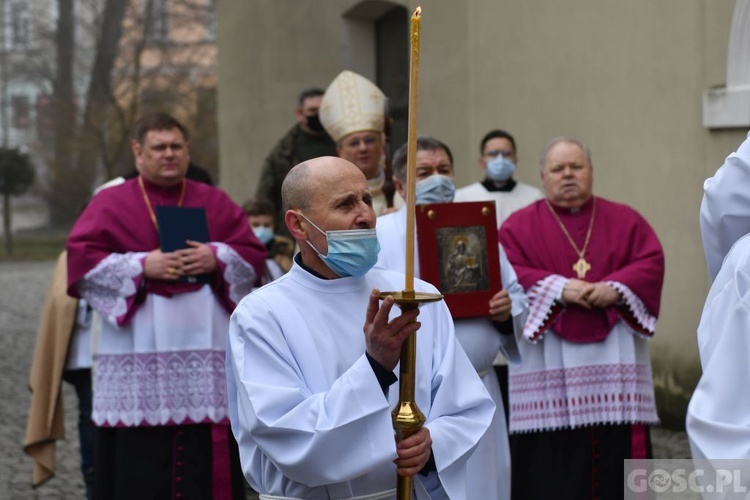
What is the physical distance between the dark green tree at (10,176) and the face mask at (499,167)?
27185 millimetres

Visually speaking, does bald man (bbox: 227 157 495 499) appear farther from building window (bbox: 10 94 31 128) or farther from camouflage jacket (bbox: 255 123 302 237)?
building window (bbox: 10 94 31 128)

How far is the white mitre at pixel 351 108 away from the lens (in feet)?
22.9

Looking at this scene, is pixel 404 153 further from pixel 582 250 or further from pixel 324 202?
pixel 324 202

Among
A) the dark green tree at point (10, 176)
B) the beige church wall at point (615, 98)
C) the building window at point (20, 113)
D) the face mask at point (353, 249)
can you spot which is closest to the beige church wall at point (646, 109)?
the beige church wall at point (615, 98)

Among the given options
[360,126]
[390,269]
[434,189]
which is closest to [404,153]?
[434,189]

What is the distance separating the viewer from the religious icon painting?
5652mm

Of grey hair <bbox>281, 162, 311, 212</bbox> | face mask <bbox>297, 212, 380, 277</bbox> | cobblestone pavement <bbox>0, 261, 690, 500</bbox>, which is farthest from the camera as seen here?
cobblestone pavement <bbox>0, 261, 690, 500</bbox>

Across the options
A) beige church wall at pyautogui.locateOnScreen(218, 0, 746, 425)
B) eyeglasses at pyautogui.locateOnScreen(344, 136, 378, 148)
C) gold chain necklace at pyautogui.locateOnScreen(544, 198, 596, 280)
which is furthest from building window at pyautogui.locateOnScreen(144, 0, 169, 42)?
gold chain necklace at pyautogui.locateOnScreen(544, 198, 596, 280)

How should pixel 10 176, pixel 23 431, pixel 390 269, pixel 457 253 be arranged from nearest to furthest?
pixel 390 269 → pixel 457 253 → pixel 23 431 → pixel 10 176

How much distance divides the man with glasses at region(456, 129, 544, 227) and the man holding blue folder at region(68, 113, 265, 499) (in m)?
2.19

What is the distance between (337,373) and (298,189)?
1.83 ft

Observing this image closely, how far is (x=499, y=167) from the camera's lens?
810 cm

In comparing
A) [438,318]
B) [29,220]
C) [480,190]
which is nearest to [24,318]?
[480,190]

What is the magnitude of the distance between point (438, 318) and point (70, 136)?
103 feet
